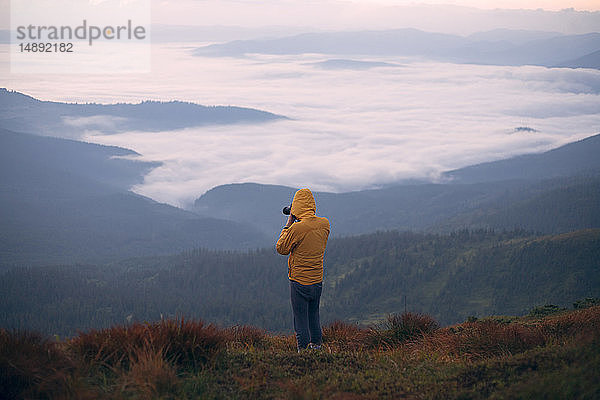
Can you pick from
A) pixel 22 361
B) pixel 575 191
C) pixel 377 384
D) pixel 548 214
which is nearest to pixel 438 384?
pixel 377 384

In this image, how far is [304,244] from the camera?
9438mm

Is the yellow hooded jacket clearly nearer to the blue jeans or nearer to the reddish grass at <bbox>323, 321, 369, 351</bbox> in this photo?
the blue jeans

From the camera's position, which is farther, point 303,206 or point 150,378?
point 303,206

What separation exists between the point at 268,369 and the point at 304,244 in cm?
232

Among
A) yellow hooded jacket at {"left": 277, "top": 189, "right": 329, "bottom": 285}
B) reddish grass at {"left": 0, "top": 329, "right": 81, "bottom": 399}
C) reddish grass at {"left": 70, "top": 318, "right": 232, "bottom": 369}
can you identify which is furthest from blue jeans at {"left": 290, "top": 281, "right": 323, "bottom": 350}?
reddish grass at {"left": 0, "top": 329, "right": 81, "bottom": 399}

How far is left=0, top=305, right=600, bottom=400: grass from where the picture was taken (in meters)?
6.67

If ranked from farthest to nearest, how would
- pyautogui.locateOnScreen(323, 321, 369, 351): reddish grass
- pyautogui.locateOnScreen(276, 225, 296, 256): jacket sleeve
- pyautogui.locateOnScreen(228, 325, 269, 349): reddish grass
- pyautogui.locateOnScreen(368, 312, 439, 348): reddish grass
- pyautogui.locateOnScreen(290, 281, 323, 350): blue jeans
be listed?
pyautogui.locateOnScreen(368, 312, 439, 348): reddish grass → pyautogui.locateOnScreen(323, 321, 369, 351): reddish grass → pyautogui.locateOnScreen(228, 325, 269, 349): reddish grass → pyautogui.locateOnScreen(290, 281, 323, 350): blue jeans → pyautogui.locateOnScreen(276, 225, 296, 256): jacket sleeve

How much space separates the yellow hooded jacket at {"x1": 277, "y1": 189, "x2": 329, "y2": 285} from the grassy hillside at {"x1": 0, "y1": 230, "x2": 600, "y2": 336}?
242 ft

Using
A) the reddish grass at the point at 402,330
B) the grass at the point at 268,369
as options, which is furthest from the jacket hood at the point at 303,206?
the reddish grass at the point at 402,330

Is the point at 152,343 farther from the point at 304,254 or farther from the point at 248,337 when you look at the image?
the point at 248,337

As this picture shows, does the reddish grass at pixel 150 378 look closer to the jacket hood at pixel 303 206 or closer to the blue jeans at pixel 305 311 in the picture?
the blue jeans at pixel 305 311

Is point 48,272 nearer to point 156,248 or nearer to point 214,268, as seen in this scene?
point 214,268

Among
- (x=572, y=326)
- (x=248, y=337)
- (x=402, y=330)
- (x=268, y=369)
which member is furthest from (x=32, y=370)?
(x=572, y=326)

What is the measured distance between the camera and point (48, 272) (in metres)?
110
